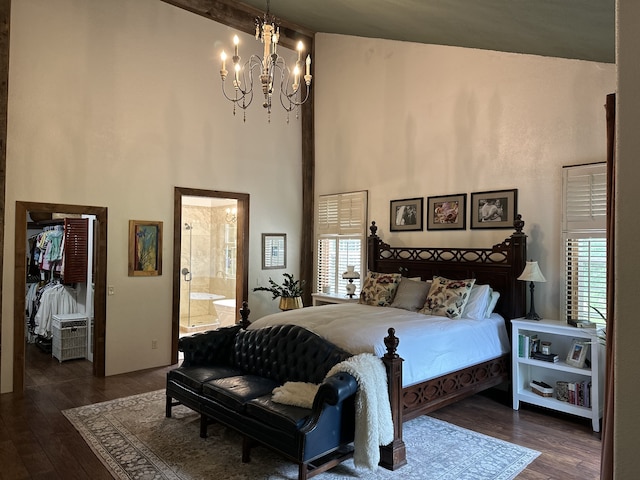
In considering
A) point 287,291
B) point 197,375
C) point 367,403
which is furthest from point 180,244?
point 367,403

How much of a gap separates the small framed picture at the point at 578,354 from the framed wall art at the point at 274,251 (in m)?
4.38

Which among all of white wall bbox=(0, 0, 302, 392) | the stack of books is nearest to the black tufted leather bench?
white wall bbox=(0, 0, 302, 392)

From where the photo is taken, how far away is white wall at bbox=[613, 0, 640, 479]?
89 centimetres

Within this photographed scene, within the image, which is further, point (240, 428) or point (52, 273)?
point (52, 273)

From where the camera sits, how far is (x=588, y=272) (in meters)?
4.42

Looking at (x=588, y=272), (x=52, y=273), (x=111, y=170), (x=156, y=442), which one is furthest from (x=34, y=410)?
(x=588, y=272)

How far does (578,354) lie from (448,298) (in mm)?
1271

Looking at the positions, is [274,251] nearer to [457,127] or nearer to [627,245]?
[457,127]

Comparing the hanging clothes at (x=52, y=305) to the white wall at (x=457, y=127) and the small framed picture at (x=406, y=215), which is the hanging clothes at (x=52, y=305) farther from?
the small framed picture at (x=406, y=215)

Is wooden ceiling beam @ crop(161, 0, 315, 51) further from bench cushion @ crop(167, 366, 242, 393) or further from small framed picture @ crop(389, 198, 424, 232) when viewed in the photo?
bench cushion @ crop(167, 366, 242, 393)

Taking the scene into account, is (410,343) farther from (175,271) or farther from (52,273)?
(52,273)

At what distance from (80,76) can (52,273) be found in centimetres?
334

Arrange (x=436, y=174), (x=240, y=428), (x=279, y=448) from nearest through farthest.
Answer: (x=279, y=448)
(x=240, y=428)
(x=436, y=174)

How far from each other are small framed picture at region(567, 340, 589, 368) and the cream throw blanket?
6.82 ft
